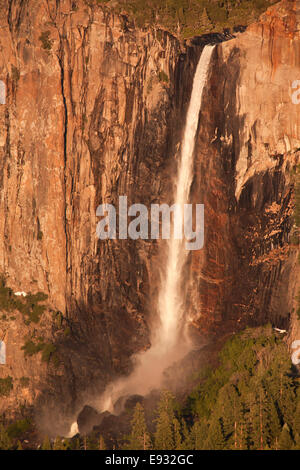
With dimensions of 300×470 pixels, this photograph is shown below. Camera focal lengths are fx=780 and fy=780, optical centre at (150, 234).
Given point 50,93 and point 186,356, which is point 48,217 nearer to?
point 50,93

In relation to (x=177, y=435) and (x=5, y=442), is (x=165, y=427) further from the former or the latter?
(x=5, y=442)

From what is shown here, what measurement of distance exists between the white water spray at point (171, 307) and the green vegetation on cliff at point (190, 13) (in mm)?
4620

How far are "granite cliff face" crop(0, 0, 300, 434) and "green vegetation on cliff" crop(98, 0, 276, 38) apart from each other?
1.83m

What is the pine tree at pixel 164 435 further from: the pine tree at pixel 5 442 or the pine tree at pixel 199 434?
the pine tree at pixel 5 442

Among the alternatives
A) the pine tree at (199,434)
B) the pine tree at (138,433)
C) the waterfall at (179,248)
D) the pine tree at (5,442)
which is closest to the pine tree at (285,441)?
the pine tree at (199,434)

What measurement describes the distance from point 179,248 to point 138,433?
15.8m

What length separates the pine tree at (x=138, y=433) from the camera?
153ft

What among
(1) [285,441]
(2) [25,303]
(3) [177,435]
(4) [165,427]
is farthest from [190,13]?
(1) [285,441]

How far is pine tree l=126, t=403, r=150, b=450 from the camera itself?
46781mm

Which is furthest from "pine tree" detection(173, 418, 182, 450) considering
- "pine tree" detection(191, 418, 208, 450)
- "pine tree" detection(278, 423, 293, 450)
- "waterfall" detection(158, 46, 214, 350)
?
"waterfall" detection(158, 46, 214, 350)

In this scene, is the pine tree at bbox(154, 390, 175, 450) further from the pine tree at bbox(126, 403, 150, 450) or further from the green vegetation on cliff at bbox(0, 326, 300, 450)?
the pine tree at bbox(126, 403, 150, 450)

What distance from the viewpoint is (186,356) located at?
56.3m

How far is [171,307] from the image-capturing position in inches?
2331

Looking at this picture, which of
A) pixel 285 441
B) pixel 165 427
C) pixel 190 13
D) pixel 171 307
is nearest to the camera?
pixel 285 441
